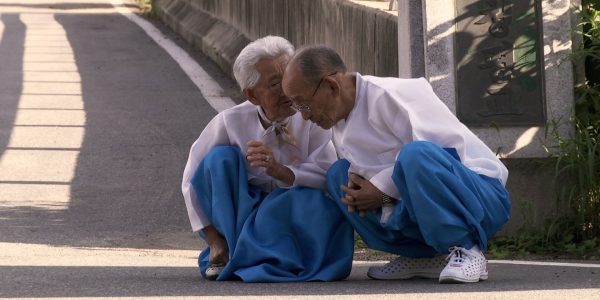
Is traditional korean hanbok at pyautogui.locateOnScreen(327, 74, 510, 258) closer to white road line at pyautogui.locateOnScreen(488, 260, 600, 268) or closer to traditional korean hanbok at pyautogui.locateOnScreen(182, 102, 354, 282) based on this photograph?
traditional korean hanbok at pyautogui.locateOnScreen(182, 102, 354, 282)

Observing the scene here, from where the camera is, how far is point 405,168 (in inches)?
197

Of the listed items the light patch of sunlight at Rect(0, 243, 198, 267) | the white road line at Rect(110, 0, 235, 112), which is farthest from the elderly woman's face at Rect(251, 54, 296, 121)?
the white road line at Rect(110, 0, 235, 112)

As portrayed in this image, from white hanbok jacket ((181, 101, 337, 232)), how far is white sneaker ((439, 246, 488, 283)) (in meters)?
0.76

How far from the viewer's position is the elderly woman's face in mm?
5414

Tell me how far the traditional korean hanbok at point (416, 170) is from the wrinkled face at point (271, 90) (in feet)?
0.86

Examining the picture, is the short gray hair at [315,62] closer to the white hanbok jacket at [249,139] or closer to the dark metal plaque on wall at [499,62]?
the white hanbok jacket at [249,139]

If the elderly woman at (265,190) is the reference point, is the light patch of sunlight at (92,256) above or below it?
below

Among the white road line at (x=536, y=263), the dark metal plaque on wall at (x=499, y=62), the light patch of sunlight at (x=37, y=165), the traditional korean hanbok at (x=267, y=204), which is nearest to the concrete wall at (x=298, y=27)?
the dark metal plaque on wall at (x=499, y=62)

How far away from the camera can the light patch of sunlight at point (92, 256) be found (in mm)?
6184

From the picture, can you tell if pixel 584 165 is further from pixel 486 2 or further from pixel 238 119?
pixel 238 119

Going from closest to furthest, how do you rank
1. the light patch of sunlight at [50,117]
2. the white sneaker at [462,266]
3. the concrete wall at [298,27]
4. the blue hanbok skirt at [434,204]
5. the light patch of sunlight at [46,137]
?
the blue hanbok skirt at [434,204], the white sneaker at [462,266], the concrete wall at [298,27], the light patch of sunlight at [46,137], the light patch of sunlight at [50,117]

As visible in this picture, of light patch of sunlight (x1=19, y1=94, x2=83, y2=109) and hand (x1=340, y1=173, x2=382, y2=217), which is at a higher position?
hand (x1=340, y1=173, x2=382, y2=217)

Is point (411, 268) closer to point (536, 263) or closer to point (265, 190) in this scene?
point (265, 190)

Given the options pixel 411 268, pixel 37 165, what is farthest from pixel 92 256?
pixel 37 165
